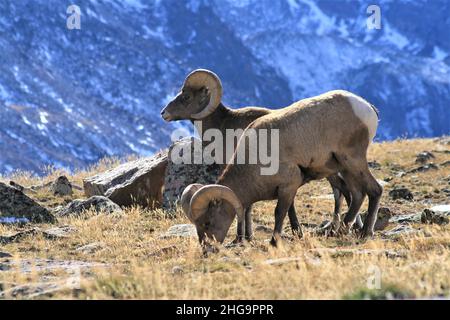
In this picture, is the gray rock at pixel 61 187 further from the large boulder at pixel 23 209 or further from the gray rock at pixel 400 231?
the gray rock at pixel 400 231

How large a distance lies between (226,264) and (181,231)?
4023 mm

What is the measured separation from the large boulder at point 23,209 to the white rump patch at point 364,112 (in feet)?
19.6

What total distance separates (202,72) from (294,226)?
145 inches

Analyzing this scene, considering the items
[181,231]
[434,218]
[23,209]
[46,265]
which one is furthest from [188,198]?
[23,209]

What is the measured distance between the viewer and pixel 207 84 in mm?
18203

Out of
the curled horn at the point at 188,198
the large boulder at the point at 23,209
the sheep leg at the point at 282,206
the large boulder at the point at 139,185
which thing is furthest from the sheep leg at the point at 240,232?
the large boulder at the point at 139,185

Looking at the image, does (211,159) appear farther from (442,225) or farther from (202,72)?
(442,225)

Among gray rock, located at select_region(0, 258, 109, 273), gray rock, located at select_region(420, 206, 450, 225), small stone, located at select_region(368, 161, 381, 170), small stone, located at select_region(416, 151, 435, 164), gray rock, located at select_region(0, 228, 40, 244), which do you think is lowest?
gray rock, located at select_region(0, 258, 109, 273)

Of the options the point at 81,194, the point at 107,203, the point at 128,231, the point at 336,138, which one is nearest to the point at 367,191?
the point at 336,138

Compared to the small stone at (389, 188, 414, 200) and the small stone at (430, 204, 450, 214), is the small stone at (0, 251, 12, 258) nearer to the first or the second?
the small stone at (430, 204, 450, 214)

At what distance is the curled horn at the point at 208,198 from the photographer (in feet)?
45.5

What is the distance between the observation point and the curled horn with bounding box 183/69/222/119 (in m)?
18.0

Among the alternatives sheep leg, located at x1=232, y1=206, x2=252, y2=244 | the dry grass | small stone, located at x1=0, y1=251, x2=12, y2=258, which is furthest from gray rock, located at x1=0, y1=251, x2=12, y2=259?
sheep leg, located at x1=232, y1=206, x2=252, y2=244

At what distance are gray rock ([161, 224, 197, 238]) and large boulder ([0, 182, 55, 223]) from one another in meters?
2.65
